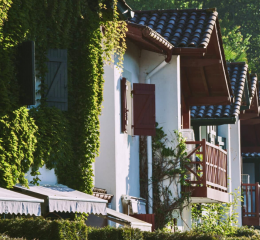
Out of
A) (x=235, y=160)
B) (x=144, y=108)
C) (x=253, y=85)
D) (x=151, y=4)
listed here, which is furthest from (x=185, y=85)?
(x=151, y=4)

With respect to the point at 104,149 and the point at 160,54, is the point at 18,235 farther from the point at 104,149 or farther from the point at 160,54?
the point at 160,54

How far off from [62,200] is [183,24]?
29.4ft

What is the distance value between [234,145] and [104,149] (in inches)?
578

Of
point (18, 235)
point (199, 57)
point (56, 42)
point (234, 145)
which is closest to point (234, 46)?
point (234, 145)

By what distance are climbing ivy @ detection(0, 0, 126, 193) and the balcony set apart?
167 inches

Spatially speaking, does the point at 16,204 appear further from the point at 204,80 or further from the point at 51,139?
the point at 204,80

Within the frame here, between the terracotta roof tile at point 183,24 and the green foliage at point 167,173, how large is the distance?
2.34m

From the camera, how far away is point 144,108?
16.3 meters

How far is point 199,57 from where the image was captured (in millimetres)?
18797

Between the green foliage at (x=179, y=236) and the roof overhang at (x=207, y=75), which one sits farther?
the roof overhang at (x=207, y=75)

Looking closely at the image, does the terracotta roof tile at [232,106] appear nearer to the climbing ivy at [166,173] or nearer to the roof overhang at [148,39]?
the climbing ivy at [166,173]

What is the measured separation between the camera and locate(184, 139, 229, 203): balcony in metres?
17.7

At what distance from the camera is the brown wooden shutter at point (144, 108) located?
16203 mm

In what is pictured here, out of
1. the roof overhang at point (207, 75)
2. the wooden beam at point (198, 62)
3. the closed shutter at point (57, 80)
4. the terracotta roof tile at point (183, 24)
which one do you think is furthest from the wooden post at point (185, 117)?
the closed shutter at point (57, 80)
